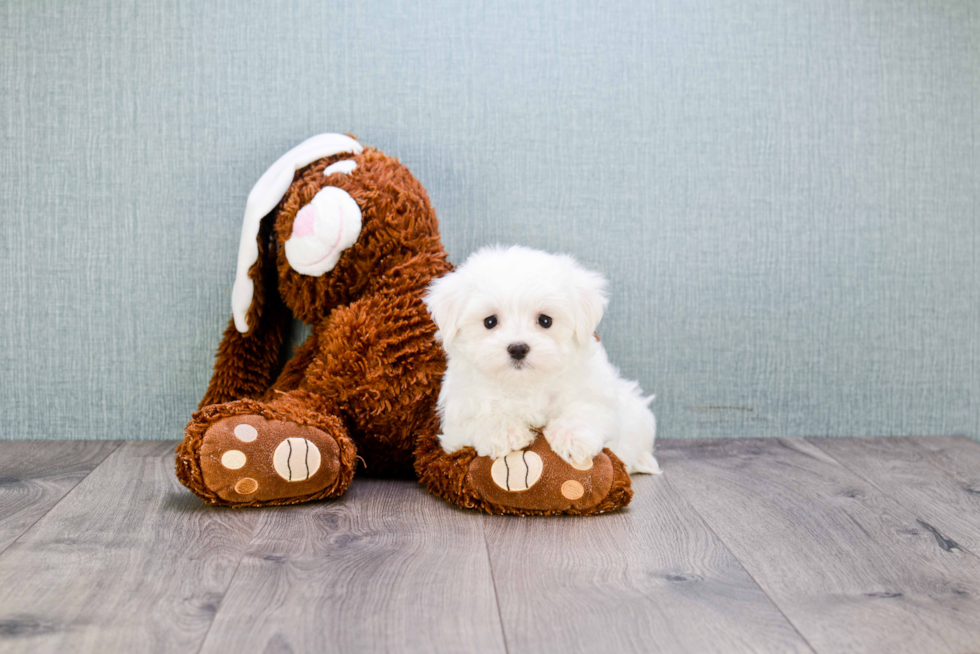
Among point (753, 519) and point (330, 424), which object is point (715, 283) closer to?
point (753, 519)

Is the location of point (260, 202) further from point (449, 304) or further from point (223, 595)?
point (223, 595)

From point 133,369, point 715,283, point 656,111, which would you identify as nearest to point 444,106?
point 656,111

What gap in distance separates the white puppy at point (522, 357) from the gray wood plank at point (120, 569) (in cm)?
41

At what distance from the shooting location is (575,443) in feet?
4.34

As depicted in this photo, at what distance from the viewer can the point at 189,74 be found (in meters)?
1.76

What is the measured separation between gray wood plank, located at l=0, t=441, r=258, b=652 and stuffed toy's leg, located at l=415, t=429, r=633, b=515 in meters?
0.35

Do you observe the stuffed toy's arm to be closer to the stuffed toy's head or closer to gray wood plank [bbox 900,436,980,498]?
the stuffed toy's head

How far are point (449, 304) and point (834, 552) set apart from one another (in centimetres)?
68

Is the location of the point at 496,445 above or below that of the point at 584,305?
below

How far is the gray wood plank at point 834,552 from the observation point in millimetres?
968

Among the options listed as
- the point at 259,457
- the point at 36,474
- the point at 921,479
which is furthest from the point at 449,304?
the point at 921,479

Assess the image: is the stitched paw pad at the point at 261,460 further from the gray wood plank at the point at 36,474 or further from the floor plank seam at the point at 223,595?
the gray wood plank at the point at 36,474

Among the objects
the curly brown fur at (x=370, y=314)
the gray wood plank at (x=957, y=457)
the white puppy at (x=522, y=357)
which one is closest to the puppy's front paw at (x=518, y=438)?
the white puppy at (x=522, y=357)

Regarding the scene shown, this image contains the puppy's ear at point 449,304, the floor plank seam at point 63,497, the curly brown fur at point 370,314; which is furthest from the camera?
the curly brown fur at point 370,314
